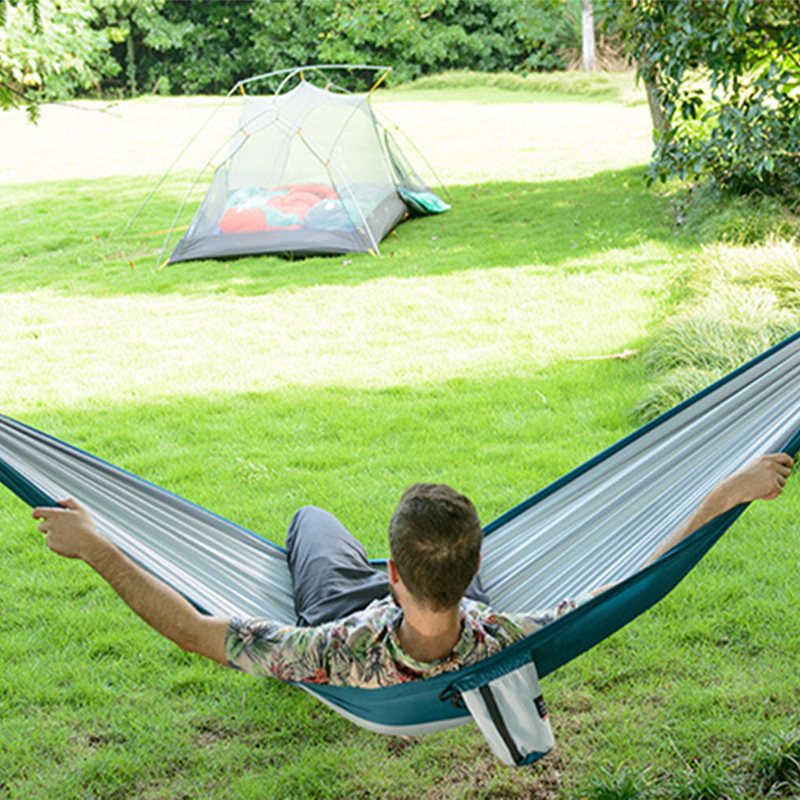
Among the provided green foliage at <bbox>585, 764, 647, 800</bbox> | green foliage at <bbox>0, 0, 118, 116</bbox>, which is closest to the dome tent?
green foliage at <bbox>0, 0, 118, 116</bbox>

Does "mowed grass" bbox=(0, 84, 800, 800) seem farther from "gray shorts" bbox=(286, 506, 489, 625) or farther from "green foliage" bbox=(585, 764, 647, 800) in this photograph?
"gray shorts" bbox=(286, 506, 489, 625)

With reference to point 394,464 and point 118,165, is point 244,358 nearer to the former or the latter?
point 394,464

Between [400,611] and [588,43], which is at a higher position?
[400,611]

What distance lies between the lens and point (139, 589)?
173 cm

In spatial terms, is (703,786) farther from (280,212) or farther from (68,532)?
(280,212)

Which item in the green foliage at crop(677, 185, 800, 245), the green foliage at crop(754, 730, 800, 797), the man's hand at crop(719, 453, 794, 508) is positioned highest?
the man's hand at crop(719, 453, 794, 508)

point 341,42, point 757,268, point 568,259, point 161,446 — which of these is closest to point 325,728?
point 161,446

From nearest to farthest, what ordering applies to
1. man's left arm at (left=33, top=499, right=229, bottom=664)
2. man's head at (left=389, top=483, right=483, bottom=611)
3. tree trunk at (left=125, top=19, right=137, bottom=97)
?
1. man's head at (left=389, top=483, right=483, bottom=611)
2. man's left arm at (left=33, top=499, right=229, bottom=664)
3. tree trunk at (left=125, top=19, right=137, bottom=97)

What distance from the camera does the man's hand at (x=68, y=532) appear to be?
1.76 metres

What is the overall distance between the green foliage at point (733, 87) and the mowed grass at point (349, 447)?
1.85 feet

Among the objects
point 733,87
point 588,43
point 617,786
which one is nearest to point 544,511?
point 617,786

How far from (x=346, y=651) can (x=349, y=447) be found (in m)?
2.02

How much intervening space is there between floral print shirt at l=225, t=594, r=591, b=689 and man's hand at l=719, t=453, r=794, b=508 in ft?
1.47

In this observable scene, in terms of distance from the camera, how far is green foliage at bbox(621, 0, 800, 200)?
586 centimetres
